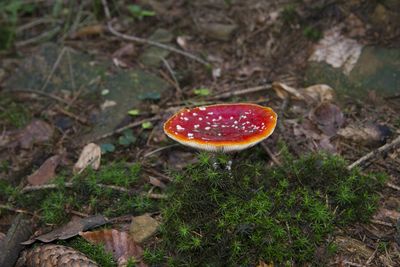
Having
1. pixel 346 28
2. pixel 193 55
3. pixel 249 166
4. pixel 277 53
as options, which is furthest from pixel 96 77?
pixel 346 28

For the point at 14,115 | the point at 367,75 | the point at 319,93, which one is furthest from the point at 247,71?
the point at 14,115

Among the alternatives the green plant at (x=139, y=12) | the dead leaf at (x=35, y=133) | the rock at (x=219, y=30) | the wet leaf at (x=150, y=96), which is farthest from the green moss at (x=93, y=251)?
the green plant at (x=139, y=12)

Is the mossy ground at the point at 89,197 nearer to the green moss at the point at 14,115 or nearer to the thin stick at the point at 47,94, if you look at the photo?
the green moss at the point at 14,115

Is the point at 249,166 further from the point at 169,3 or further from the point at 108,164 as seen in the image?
the point at 169,3

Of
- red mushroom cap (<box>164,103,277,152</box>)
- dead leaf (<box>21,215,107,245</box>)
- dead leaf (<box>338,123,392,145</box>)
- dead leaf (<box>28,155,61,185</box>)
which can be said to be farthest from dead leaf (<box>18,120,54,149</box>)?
dead leaf (<box>338,123,392,145</box>)

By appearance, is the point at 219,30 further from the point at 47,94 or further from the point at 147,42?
the point at 47,94

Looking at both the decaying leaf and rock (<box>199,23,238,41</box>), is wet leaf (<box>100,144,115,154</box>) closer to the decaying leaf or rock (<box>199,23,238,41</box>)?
the decaying leaf

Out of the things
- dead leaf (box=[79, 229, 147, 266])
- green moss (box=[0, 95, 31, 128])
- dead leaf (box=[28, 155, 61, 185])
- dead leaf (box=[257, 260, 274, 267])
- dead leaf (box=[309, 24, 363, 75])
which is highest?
dead leaf (box=[309, 24, 363, 75])
